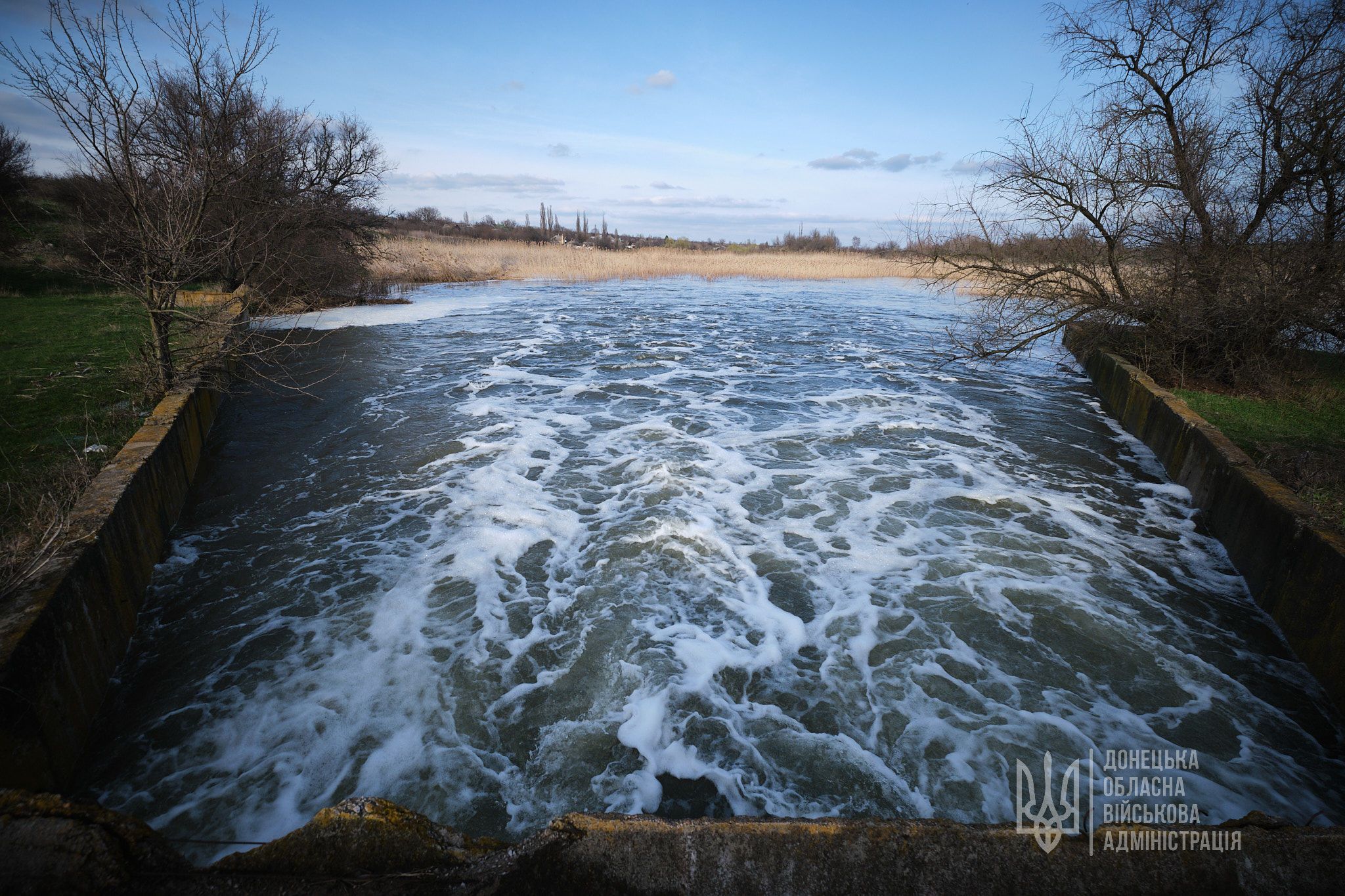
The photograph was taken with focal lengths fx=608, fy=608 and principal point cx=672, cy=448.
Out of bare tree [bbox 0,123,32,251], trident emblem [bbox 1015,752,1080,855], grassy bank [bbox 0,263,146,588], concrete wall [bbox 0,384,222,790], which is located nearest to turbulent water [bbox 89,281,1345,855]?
trident emblem [bbox 1015,752,1080,855]

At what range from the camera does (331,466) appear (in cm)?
742

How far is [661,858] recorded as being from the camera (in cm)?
185

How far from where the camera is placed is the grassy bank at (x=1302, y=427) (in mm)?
5215

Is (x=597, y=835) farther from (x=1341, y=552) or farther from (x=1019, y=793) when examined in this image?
(x=1341, y=552)

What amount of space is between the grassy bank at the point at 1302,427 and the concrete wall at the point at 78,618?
797 centimetres

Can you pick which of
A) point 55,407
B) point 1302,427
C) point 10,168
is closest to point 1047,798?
point 1302,427

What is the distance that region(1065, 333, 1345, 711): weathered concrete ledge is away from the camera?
401 cm

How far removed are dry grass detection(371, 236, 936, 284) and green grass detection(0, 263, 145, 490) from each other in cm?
1329

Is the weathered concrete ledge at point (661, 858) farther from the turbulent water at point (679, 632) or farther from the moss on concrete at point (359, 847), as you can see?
the turbulent water at point (679, 632)

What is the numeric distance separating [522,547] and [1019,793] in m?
4.25

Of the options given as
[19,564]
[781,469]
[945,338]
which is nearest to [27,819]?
[19,564]

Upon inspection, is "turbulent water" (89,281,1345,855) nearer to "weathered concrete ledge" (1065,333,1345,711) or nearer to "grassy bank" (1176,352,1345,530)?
"weathered concrete ledge" (1065,333,1345,711)

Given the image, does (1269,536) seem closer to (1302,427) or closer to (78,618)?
(1302,427)

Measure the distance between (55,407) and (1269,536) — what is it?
11655 millimetres
